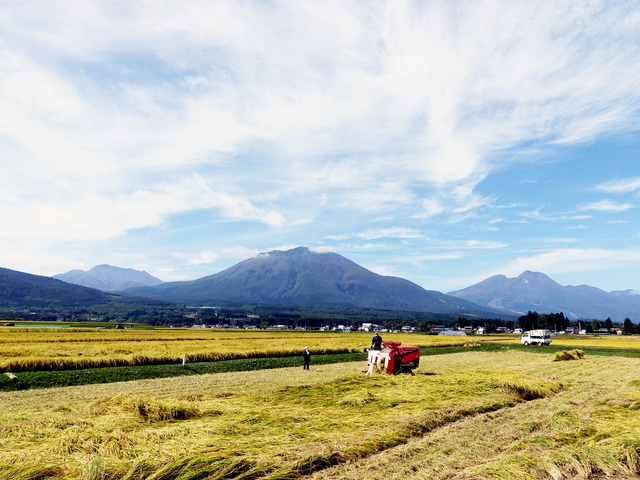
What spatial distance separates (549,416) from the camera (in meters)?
13.8

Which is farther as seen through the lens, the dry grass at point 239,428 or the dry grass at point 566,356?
the dry grass at point 566,356

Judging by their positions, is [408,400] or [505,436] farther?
[408,400]

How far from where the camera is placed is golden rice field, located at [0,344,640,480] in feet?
27.6

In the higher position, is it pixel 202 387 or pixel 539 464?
pixel 539 464

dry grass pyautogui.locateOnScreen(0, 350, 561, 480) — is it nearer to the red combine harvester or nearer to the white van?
the red combine harvester

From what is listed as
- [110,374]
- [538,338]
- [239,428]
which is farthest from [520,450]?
[538,338]

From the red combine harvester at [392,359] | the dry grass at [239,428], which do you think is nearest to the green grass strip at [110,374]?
the dry grass at [239,428]

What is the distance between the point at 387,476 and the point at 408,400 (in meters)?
6.66

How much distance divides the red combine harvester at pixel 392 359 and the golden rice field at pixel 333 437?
20.7ft

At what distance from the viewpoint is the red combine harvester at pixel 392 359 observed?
23.7 metres

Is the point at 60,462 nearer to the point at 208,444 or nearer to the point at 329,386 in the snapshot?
the point at 208,444

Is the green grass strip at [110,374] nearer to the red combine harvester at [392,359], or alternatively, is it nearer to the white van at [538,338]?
the red combine harvester at [392,359]

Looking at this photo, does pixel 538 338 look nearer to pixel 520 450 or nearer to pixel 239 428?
pixel 520 450

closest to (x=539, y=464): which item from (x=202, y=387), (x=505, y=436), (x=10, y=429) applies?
(x=505, y=436)
